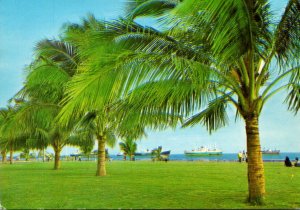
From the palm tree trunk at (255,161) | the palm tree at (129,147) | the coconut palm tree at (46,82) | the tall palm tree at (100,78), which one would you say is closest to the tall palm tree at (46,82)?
the coconut palm tree at (46,82)

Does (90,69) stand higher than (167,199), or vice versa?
(90,69)

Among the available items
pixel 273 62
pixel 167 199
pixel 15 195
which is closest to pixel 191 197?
pixel 167 199

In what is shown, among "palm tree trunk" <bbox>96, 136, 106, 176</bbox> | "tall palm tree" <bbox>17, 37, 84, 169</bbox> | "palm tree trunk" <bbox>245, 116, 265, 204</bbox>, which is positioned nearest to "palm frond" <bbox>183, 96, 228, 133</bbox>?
"palm tree trunk" <bbox>245, 116, 265, 204</bbox>

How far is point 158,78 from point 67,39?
6245 millimetres

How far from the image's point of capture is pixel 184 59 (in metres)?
5.42

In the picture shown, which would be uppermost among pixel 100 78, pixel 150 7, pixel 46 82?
pixel 150 7

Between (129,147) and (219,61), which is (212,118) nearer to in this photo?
(219,61)

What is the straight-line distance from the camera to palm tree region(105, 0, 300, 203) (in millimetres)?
5246

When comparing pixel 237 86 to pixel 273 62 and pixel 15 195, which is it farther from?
pixel 15 195

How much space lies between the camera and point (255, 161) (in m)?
6.01

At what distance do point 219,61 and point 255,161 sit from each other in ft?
5.88

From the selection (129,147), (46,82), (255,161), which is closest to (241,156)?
(129,147)

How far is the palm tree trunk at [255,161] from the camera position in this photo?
6012mm

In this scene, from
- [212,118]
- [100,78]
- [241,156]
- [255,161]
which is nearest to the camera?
[100,78]
